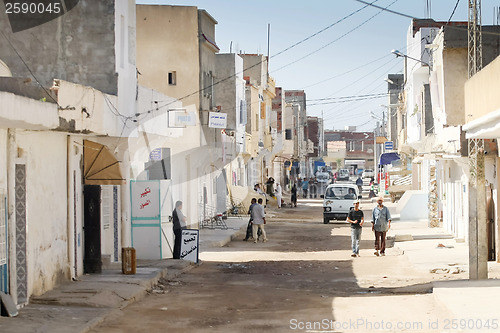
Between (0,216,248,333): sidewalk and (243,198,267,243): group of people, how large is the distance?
28.7 feet

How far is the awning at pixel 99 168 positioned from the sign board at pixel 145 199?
116 inches

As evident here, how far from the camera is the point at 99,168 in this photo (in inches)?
754

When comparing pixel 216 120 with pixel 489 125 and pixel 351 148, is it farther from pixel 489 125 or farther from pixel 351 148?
pixel 351 148

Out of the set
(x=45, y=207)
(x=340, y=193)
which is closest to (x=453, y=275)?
(x=45, y=207)

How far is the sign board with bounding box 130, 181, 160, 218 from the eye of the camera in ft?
72.8

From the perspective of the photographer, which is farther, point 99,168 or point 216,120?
point 216,120

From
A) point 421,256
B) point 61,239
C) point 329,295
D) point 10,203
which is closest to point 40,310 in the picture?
point 10,203

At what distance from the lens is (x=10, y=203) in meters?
14.1

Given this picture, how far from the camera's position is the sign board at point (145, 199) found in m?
22.2

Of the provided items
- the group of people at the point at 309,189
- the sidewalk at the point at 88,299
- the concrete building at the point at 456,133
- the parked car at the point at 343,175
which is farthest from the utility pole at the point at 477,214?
the parked car at the point at 343,175

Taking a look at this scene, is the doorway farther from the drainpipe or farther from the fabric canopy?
the fabric canopy

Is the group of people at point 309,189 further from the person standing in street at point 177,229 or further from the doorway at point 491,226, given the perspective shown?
the doorway at point 491,226

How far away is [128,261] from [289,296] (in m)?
3.85

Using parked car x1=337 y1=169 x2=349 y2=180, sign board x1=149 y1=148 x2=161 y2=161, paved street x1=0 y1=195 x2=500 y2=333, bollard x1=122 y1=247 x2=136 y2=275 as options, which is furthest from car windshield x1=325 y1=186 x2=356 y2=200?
parked car x1=337 y1=169 x2=349 y2=180
